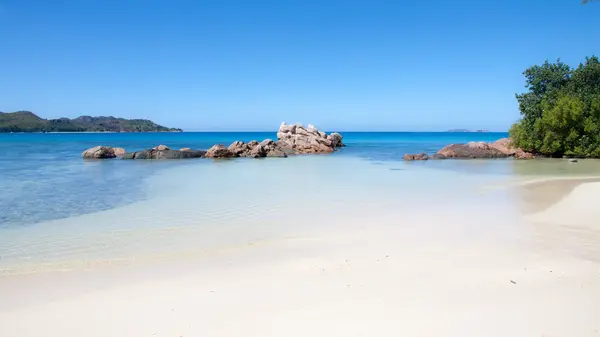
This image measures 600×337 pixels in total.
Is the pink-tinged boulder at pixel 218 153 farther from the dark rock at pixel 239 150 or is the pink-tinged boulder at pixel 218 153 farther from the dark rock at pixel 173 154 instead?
the dark rock at pixel 173 154

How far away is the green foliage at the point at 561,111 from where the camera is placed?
28172 millimetres

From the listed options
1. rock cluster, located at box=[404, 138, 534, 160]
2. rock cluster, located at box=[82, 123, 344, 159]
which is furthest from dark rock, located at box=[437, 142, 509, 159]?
rock cluster, located at box=[82, 123, 344, 159]

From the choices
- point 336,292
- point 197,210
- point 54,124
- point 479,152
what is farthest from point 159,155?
point 54,124

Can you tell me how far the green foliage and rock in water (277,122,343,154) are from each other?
19.3m

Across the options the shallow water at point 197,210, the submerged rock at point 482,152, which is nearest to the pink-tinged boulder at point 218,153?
the shallow water at point 197,210

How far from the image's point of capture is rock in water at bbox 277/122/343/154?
144 ft

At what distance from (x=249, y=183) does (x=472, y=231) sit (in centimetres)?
1131

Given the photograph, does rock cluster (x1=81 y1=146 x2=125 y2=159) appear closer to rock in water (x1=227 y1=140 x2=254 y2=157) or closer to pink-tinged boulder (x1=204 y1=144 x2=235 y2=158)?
pink-tinged boulder (x1=204 y1=144 x2=235 y2=158)

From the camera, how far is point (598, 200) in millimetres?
11805

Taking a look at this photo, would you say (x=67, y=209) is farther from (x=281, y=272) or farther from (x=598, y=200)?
(x=598, y=200)

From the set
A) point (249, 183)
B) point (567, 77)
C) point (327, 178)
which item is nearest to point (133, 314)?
point (249, 183)

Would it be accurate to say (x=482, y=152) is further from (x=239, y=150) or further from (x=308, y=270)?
(x=308, y=270)

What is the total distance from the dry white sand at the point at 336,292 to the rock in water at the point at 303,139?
36.0 m

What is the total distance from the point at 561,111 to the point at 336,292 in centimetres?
2966
